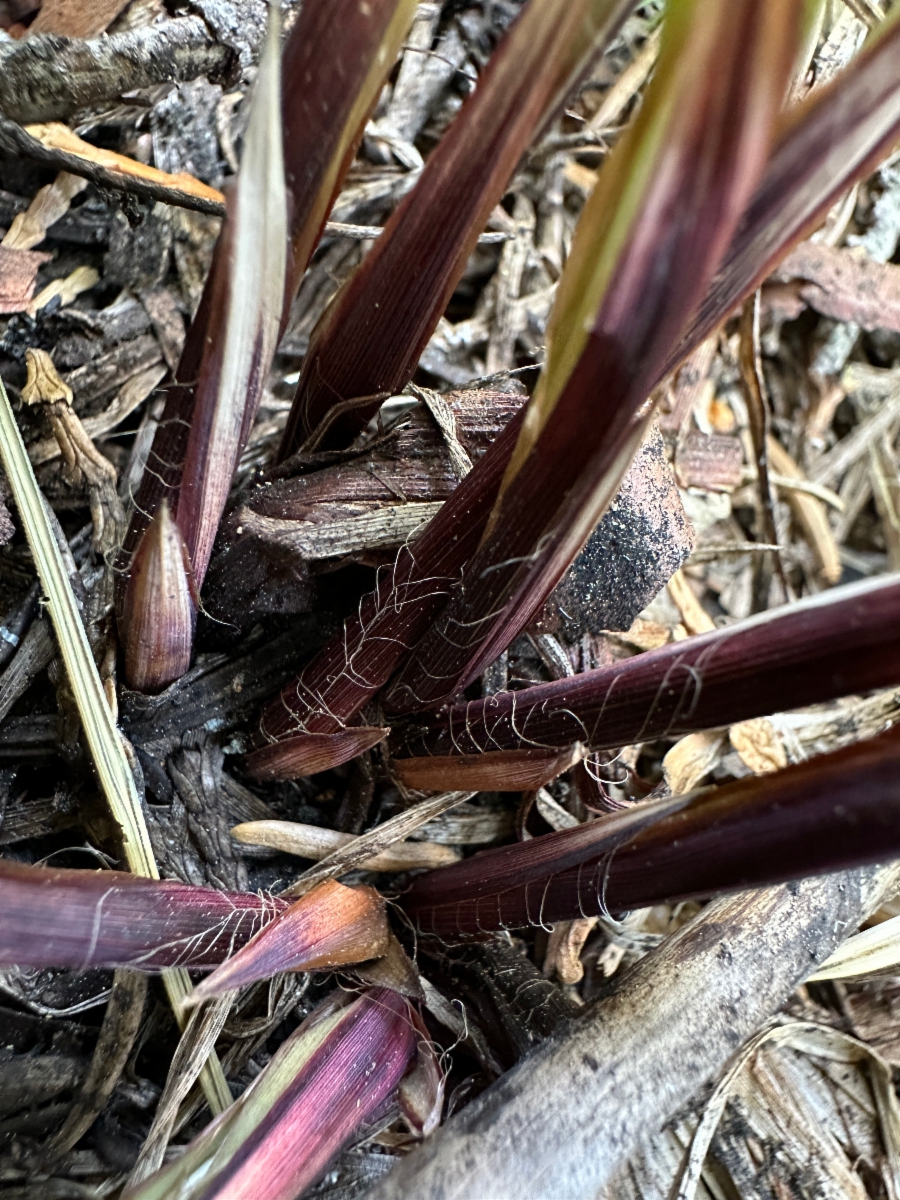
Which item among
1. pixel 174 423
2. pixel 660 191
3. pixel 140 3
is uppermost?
pixel 140 3

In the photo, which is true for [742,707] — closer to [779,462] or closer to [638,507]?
[638,507]

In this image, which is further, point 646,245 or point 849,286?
point 849,286

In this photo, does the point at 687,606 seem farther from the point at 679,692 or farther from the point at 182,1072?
the point at 182,1072

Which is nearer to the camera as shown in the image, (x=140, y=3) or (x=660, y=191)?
(x=660, y=191)

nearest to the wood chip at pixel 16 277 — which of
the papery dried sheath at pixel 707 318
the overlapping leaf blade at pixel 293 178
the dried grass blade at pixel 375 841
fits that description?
the overlapping leaf blade at pixel 293 178

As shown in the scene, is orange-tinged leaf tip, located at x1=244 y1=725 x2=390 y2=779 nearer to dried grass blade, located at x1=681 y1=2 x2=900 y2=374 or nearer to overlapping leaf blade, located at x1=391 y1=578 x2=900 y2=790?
overlapping leaf blade, located at x1=391 y1=578 x2=900 y2=790

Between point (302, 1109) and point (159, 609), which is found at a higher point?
point (159, 609)

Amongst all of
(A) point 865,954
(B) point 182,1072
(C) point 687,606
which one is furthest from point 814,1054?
(B) point 182,1072

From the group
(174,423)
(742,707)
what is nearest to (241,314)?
(174,423)
